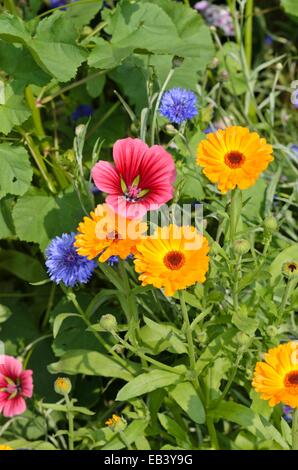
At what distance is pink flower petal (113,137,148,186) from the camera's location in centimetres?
130

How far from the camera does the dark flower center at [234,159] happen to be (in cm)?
119

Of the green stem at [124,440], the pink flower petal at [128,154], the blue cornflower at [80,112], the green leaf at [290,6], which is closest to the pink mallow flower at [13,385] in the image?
the green stem at [124,440]

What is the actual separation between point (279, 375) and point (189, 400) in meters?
0.22

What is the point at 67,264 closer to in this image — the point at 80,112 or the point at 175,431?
the point at 175,431

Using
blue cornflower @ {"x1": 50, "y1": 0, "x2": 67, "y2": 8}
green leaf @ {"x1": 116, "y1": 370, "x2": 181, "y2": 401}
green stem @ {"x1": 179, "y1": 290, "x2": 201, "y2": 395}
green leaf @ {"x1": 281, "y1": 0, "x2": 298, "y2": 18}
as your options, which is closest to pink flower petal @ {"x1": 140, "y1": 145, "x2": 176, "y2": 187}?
green stem @ {"x1": 179, "y1": 290, "x2": 201, "y2": 395}

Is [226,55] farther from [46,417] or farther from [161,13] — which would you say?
[46,417]

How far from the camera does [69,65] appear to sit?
4.70ft

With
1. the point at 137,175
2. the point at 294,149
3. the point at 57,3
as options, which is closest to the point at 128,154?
the point at 137,175

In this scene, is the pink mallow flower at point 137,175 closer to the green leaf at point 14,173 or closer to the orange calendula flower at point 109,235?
the orange calendula flower at point 109,235

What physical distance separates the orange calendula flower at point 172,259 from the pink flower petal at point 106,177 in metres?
0.14

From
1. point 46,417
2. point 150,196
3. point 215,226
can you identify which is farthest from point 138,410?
point 215,226

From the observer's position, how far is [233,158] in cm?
120

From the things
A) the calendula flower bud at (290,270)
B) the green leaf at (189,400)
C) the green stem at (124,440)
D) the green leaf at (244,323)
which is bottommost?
the green stem at (124,440)

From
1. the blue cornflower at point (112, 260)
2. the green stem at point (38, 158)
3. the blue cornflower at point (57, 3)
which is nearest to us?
the blue cornflower at point (112, 260)
